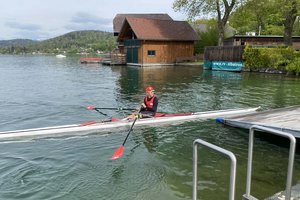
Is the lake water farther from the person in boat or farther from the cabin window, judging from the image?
the cabin window

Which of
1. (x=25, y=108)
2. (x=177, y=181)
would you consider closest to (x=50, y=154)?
(x=177, y=181)

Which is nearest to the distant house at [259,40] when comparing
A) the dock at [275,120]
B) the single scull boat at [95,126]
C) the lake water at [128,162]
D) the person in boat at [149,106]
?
the lake water at [128,162]

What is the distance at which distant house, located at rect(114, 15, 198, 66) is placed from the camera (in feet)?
152

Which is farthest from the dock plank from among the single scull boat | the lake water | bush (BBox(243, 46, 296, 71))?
bush (BBox(243, 46, 296, 71))

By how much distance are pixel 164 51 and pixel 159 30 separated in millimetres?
3361

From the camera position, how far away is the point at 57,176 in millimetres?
7984

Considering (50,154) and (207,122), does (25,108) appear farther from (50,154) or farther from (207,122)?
(207,122)

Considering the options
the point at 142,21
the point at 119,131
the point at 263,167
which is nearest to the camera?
the point at 263,167

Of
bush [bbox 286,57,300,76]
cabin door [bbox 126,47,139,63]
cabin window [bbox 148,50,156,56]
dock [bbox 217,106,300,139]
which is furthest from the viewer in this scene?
cabin door [bbox 126,47,139,63]

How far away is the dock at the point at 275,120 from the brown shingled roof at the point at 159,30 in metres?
34.9

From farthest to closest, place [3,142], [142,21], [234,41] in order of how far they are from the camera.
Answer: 1. [142,21]
2. [234,41]
3. [3,142]

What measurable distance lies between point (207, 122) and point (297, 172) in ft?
16.6

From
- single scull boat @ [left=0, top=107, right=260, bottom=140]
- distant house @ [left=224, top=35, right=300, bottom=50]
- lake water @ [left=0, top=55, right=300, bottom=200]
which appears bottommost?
lake water @ [left=0, top=55, right=300, bottom=200]

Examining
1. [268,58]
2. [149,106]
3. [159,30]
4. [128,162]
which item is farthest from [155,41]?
[128,162]
